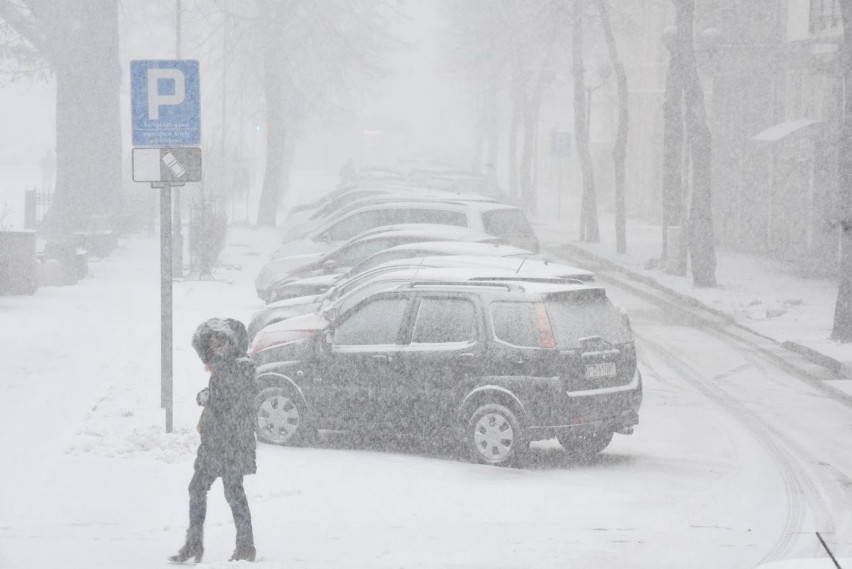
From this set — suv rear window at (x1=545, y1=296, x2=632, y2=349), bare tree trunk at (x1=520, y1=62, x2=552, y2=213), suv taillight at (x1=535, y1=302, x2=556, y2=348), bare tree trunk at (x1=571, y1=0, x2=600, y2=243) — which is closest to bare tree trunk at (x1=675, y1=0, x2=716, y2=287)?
bare tree trunk at (x1=571, y1=0, x2=600, y2=243)

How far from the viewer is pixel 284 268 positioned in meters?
22.2

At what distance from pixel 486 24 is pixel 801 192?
26742 millimetres

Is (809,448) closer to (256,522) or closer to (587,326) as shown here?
(587,326)

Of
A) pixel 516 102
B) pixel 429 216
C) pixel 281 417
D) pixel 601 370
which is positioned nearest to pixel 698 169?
pixel 429 216

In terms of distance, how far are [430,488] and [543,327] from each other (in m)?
1.64

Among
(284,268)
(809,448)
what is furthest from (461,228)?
(809,448)

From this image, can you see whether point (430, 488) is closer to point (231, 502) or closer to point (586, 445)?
point (586, 445)

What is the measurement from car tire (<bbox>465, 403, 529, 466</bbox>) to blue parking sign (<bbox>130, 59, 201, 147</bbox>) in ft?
11.2

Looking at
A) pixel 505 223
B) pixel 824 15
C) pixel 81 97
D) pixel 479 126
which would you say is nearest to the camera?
pixel 505 223

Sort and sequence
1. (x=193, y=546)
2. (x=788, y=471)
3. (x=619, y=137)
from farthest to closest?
(x=619, y=137) < (x=788, y=471) < (x=193, y=546)

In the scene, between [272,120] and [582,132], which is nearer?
[582,132]

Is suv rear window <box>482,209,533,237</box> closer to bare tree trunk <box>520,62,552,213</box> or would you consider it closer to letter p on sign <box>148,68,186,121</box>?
letter p on sign <box>148,68,186,121</box>

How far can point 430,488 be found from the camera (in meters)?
10.7

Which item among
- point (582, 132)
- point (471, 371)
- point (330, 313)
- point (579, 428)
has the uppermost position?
point (582, 132)
